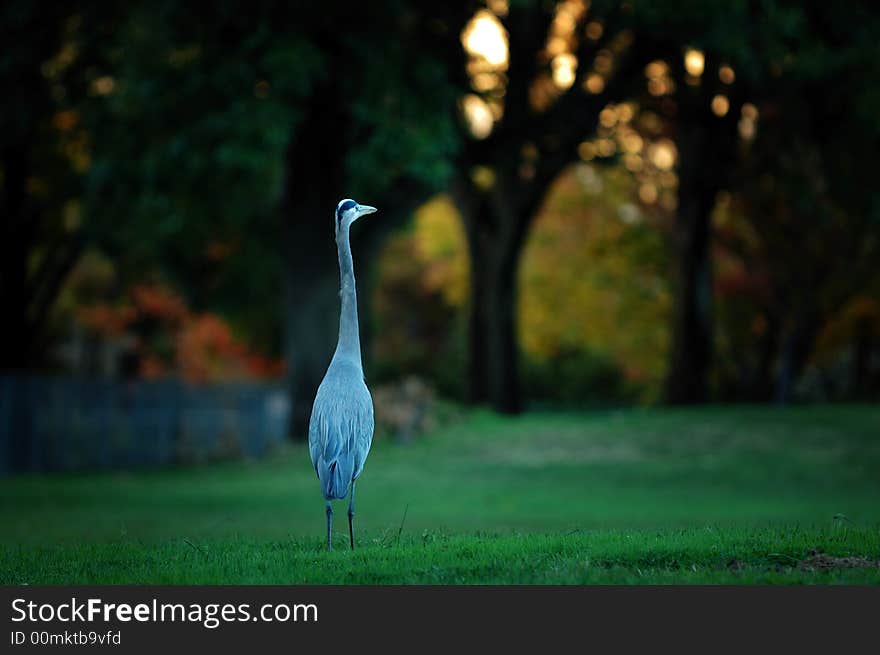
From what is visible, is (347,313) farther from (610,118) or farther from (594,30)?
(610,118)

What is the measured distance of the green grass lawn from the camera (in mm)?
10266

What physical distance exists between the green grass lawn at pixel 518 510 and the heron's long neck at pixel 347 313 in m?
1.58

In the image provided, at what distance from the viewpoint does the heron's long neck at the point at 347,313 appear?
11.0 meters

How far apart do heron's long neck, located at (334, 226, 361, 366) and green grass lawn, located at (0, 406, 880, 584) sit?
5.17 feet

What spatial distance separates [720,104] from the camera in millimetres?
43406

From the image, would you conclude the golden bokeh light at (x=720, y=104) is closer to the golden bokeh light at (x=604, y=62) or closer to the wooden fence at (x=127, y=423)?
the golden bokeh light at (x=604, y=62)

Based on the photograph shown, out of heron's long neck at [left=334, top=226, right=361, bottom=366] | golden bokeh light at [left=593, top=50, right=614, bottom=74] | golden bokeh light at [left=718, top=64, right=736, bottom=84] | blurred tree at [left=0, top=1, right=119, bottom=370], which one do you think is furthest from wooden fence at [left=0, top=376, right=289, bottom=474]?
heron's long neck at [left=334, top=226, right=361, bottom=366]

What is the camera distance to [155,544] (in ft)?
42.4

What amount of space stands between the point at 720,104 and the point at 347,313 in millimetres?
34392

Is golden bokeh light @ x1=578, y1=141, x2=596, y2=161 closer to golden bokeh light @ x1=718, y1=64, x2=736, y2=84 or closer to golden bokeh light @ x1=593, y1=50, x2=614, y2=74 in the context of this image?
golden bokeh light @ x1=593, y1=50, x2=614, y2=74

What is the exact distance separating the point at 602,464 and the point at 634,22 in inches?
415

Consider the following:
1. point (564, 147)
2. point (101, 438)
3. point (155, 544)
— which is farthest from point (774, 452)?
point (155, 544)

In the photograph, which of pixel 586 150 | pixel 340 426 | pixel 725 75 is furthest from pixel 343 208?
pixel 725 75

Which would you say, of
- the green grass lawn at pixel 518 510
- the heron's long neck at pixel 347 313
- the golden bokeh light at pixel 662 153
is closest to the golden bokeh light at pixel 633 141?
the golden bokeh light at pixel 662 153
